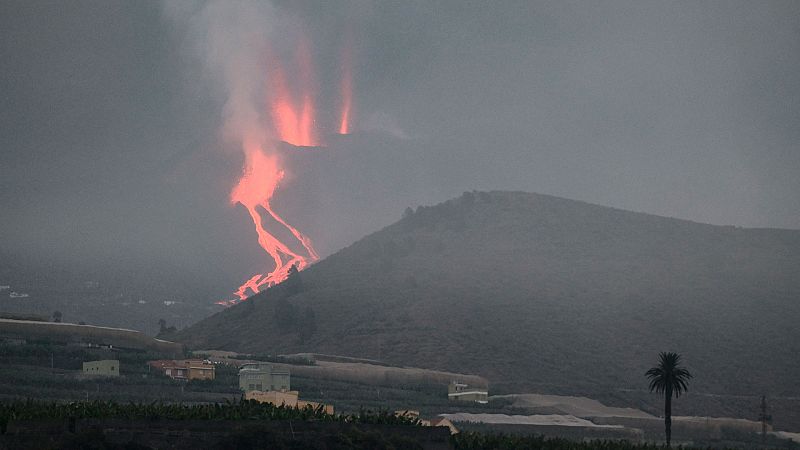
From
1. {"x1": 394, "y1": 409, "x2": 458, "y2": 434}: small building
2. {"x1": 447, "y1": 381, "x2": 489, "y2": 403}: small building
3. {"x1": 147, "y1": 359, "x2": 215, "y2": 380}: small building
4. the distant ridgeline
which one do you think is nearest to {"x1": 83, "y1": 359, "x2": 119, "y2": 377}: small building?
{"x1": 147, "y1": 359, "x2": 215, "y2": 380}: small building

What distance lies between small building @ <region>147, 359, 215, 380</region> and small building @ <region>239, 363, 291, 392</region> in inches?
158

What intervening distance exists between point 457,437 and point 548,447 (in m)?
6.38

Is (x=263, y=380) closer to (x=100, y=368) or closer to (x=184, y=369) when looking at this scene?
(x=184, y=369)

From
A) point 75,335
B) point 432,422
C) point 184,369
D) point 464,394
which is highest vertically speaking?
point 75,335

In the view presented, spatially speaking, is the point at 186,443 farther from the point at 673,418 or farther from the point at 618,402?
the point at 618,402

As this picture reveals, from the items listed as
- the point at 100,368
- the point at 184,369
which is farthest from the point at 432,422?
the point at 184,369

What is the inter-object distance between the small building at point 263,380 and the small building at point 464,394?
22.2m

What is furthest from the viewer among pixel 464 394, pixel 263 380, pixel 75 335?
pixel 464 394

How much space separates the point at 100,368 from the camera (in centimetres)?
14462

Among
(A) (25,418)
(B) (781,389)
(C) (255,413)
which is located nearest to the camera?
(A) (25,418)

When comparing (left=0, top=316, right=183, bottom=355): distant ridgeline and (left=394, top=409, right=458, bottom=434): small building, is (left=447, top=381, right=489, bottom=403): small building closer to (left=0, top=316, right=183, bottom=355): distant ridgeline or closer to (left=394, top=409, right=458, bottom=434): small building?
(left=0, top=316, right=183, bottom=355): distant ridgeline

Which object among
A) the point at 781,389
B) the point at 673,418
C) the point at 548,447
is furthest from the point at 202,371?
the point at 781,389

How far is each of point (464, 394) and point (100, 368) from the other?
45.8 metres

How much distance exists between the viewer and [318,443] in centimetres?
7400
